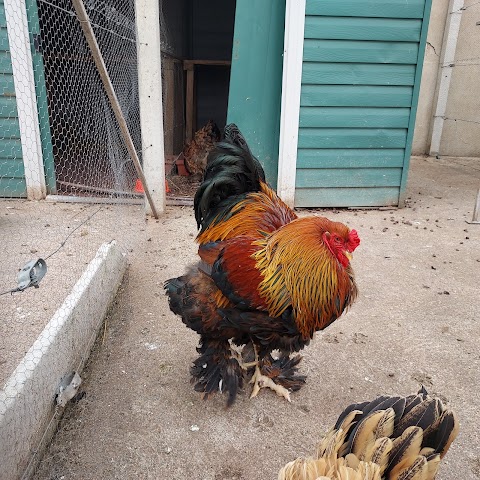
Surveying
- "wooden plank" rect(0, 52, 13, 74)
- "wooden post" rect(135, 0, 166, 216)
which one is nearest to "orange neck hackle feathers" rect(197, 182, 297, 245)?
"wooden post" rect(135, 0, 166, 216)

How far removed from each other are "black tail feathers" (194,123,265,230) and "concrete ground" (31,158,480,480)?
0.94 meters

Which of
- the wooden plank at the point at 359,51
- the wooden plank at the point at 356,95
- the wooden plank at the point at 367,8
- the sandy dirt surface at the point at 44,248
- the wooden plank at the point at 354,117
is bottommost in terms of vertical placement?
the sandy dirt surface at the point at 44,248

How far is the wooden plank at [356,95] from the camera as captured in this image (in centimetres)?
513

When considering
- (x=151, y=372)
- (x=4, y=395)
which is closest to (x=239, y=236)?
(x=151, y=372)

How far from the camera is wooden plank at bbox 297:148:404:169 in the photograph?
5.36 meters

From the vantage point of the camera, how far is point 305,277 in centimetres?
202

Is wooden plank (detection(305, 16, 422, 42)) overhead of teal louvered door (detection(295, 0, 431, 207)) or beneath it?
overhead

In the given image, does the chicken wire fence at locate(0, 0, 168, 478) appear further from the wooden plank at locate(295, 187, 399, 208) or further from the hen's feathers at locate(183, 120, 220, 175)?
the wooden plank at locate(295, 187, 399, 208)

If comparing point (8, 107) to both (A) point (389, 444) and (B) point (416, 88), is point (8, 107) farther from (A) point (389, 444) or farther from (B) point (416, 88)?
(A) point (389, 444)

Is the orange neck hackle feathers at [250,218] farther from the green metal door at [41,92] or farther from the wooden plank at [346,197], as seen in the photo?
the green metal door at [41,92]

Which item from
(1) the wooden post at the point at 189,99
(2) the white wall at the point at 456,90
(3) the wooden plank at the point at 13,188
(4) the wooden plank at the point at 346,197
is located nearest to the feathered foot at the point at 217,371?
(4) the wooden plank at the point at 346,197

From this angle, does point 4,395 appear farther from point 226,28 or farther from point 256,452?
point 226,28

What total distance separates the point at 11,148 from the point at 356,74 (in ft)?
14.0

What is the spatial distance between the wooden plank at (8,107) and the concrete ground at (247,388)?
2.60m
